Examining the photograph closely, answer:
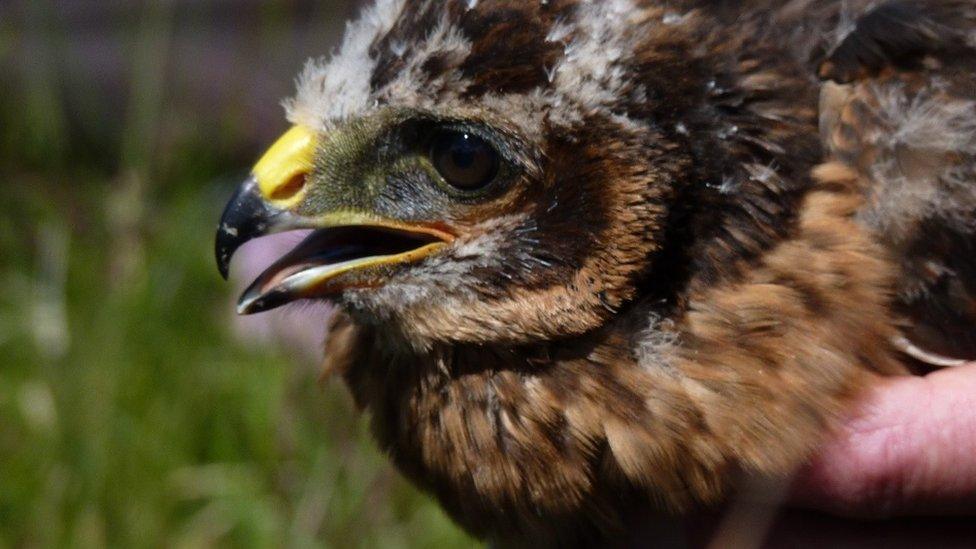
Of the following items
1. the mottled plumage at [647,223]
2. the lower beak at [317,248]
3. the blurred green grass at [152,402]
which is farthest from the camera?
the blurred green grass at [152,402]

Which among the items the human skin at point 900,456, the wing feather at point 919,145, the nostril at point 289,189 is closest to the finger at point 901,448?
the human skin at point 900,456

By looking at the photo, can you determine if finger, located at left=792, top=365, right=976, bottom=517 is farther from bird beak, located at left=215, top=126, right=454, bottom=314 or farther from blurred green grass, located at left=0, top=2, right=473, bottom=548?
blurred green grass, located at left=0, top=2, right=473, bottom=548

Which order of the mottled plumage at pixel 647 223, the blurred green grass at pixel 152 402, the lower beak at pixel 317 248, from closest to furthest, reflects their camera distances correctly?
the mottled plumage at pixel 647 223 < the lower beak at pixel 317 248 < the blurred green grass at pixel 152 402

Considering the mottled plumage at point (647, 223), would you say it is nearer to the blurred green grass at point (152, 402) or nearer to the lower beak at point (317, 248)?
the lower beak at point (317, 248)

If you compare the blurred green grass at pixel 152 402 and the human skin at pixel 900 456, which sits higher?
the blurred green grass at pixel 152 402

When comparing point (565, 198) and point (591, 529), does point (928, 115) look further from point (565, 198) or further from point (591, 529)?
point (591, 529)

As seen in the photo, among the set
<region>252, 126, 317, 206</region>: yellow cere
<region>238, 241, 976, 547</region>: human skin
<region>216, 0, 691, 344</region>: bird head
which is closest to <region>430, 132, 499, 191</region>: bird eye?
<region>216, 0, 691, 344</region>: bird head

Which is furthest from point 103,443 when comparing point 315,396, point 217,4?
point 217,4

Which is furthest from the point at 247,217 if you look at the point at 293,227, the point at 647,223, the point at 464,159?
the point at 647,223
